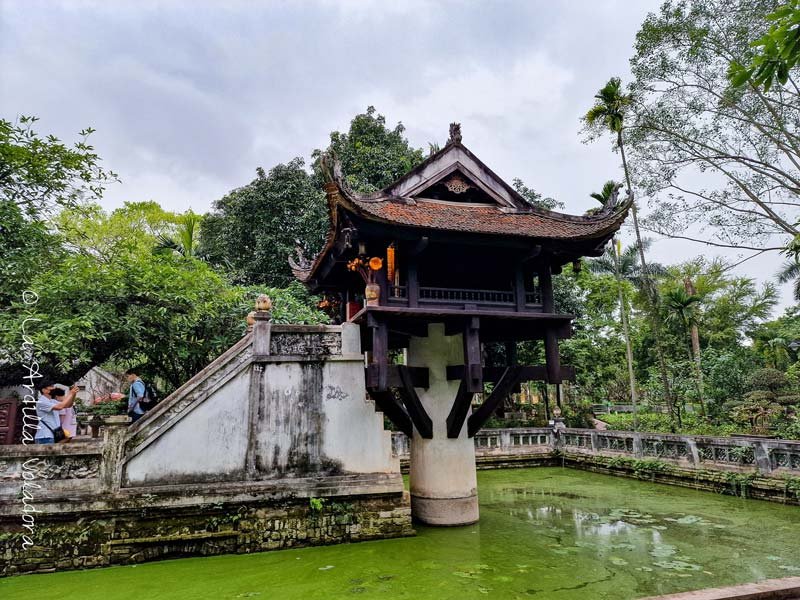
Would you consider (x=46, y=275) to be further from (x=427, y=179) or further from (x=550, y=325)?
(x=550, y=325)

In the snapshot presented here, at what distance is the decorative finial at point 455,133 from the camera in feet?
27.3

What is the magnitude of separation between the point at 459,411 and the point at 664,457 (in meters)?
6.74

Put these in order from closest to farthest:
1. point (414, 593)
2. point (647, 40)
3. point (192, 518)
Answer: point (414, 593)
point (192, 518)
point (647, 40)

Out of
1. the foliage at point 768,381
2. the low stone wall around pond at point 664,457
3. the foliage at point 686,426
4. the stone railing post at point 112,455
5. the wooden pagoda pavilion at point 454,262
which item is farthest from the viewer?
the foliage at point 768,381

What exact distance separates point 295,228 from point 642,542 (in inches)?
574

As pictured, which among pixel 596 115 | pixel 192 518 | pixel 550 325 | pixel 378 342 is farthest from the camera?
pixel 596 115

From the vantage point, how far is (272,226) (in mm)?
18203

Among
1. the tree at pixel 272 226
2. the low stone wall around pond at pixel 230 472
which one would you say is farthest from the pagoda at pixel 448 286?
the tree at pixel 272 226

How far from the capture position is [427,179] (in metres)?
8.32

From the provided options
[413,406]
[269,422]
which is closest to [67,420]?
[269,422]

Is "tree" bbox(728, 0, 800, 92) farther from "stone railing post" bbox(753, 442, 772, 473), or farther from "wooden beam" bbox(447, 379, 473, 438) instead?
"stone railing post" bbox(753, 442, 772, 473)

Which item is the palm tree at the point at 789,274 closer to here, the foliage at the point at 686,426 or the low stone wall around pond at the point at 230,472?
the foliage at the point at 686,426

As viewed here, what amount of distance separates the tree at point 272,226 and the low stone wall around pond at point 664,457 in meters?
7.71

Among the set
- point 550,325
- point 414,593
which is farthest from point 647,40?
point 414,593
